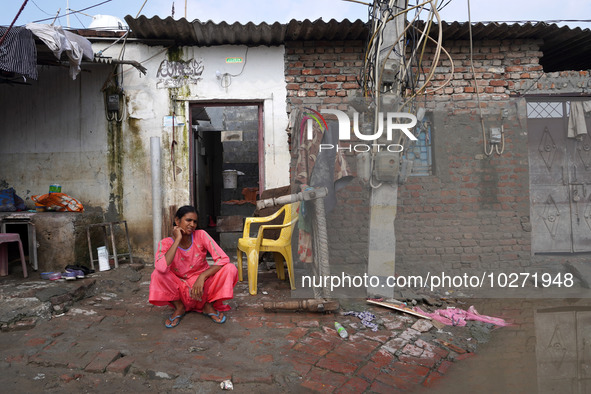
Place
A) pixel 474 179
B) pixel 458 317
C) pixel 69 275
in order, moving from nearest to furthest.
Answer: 1. pixel 458 317
2. pixel 69 275
3. pixel 474 179

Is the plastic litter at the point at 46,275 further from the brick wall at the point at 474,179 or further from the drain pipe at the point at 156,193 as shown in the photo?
the brick wall at the point at 474,179

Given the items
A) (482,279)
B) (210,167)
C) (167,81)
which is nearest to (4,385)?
(167,81)

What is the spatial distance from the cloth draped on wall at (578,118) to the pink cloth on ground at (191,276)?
544 cm

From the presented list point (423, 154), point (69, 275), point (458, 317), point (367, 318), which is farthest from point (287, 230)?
point (69, 275)

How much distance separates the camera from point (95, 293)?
474 cm

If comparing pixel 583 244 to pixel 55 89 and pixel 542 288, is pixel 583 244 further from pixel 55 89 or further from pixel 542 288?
pixel 55 89

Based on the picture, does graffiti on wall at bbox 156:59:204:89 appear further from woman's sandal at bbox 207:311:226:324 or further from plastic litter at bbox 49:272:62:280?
woman's sandal at bbox 207:311:226:324

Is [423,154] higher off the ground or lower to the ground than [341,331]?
higher

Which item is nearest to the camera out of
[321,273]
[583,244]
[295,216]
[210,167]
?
[321,273]

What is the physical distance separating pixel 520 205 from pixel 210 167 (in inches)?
296

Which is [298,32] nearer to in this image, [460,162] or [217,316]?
[460,162]

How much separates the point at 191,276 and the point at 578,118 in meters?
5.87

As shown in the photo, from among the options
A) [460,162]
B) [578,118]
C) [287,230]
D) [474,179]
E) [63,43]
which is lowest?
[287,230]

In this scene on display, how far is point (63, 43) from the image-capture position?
506cm
